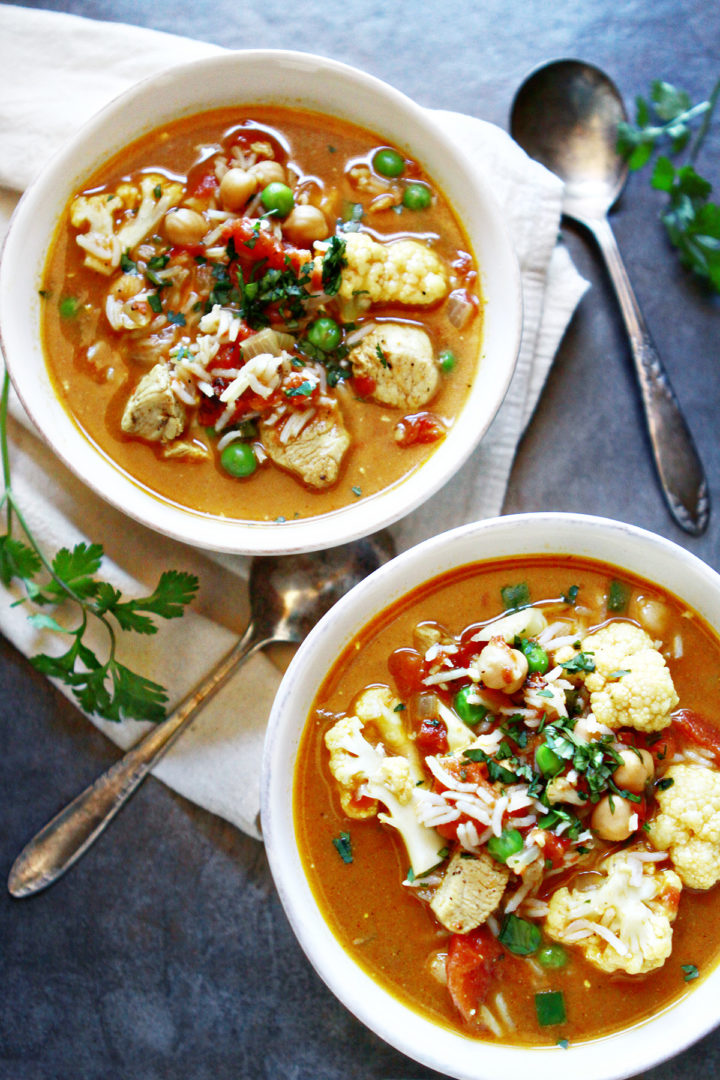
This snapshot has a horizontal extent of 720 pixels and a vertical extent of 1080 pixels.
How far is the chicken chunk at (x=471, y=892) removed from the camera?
258cm

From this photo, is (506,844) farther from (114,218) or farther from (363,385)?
(114,218)

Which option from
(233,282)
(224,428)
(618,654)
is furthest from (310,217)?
(618,654)

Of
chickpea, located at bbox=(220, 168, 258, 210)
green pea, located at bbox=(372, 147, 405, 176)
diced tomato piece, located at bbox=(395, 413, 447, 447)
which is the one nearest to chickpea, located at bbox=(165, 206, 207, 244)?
chickpea, located at bbox=(220, 168, 258, 210)

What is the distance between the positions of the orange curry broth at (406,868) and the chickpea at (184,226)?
1427 millimetres

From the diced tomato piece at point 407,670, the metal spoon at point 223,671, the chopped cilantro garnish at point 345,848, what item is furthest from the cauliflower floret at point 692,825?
the metal spoon at point 223,671

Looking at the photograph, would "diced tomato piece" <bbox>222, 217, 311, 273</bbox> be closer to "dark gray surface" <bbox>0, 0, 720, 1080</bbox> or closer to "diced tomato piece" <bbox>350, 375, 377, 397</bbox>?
"diced tomato piece" <bbox>350, 375, 377, 397</bbox>

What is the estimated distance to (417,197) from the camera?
3.09 meters

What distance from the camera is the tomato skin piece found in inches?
107

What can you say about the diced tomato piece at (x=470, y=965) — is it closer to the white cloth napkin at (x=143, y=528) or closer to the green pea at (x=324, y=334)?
the white cloth napkin at (x=143, y=528)

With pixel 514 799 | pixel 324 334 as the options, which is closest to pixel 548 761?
pixel 514 799

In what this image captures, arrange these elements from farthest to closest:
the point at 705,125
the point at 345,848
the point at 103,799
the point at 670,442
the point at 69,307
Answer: the point at 705,125
the point at 670,442
the point at 103,799
the point at 69,307
the point at 345,848

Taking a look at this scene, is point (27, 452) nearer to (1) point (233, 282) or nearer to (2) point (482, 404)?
(1) point (233, 282)

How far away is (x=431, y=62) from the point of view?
3.51 meters

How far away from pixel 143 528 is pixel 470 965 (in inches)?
75.5
